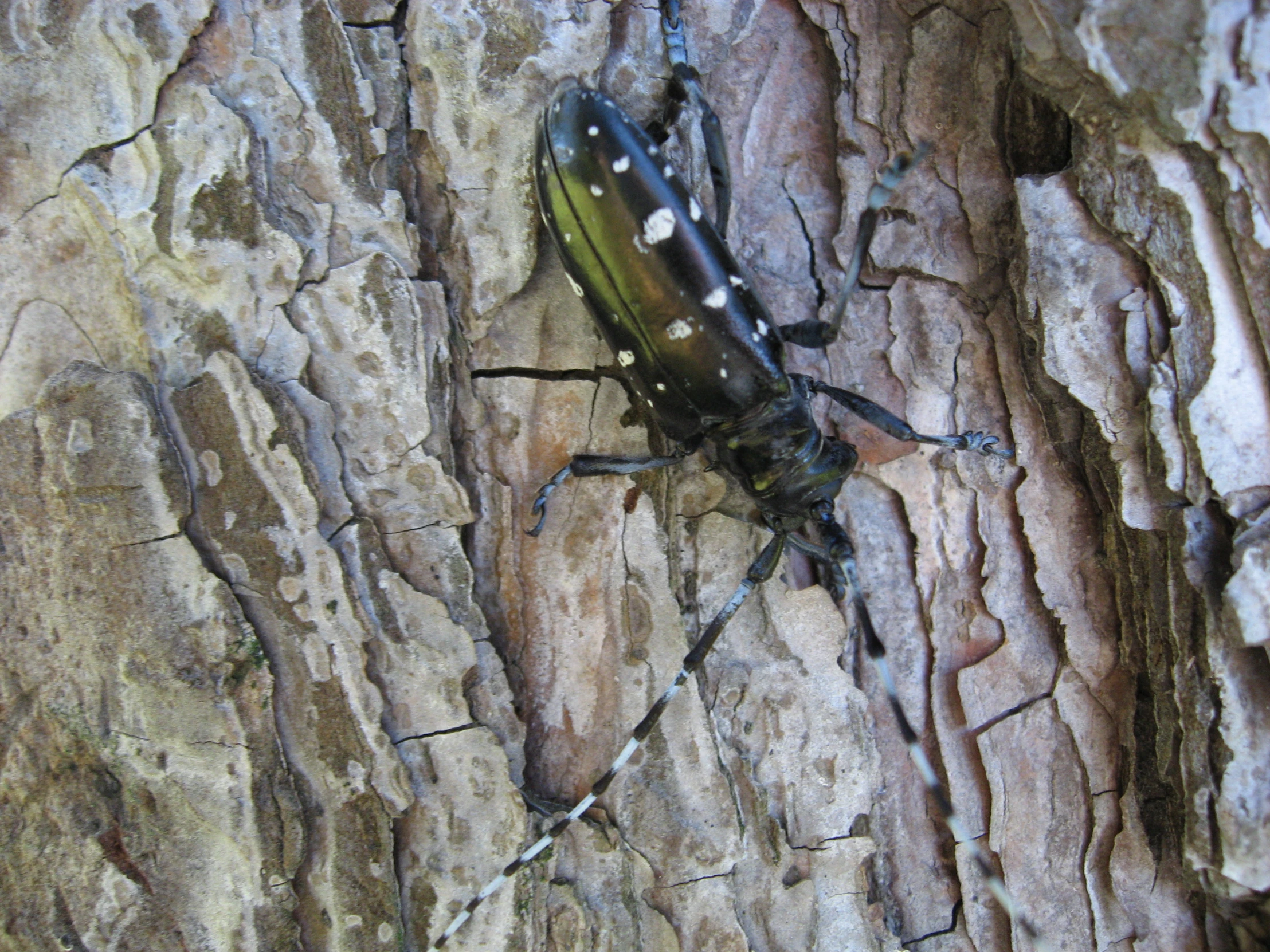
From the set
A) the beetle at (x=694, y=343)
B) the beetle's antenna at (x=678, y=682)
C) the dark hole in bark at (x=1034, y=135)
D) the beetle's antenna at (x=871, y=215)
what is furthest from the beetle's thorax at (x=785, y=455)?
the dark hole in bark at (x=1034, y=135)

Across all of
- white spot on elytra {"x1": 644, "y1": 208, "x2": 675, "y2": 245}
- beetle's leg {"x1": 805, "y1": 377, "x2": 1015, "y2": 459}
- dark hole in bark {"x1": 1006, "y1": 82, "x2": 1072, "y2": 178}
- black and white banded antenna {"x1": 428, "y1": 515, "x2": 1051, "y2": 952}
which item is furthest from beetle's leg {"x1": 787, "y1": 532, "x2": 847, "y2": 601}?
dark hole in bark {"x1": 1006, "y1": 82, "x2": 1072, "y2": 178}

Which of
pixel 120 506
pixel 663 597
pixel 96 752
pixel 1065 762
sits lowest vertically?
pixel 1065 762

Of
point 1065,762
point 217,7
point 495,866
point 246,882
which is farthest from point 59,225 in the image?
point 1065,762

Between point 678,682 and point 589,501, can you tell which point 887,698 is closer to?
point 678,682

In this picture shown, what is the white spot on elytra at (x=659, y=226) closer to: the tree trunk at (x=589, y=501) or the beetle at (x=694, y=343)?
the beetle at (x=694, y=343)

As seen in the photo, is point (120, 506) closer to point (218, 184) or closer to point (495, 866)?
point (218, 184)

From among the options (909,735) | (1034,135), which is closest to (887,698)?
(909,735)

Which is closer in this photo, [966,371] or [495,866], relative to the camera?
[495,866]
